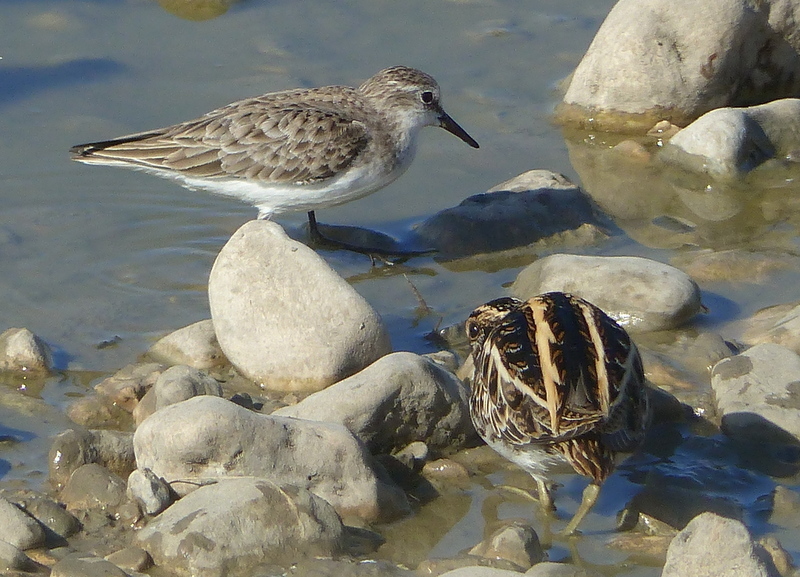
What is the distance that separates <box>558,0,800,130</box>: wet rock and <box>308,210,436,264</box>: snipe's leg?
2.75 metres

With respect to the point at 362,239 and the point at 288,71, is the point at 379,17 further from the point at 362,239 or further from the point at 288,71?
the point at 362,239

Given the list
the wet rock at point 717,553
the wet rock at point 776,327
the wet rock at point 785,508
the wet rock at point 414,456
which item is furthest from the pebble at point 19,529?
the wet rock at point 776,327

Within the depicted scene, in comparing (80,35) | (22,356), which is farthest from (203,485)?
(80,35)

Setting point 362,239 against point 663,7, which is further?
point 663,7

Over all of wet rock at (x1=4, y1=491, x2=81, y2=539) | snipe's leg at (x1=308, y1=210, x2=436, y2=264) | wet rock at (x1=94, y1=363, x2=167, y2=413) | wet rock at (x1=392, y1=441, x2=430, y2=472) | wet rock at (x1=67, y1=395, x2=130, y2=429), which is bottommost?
snipe's leg at (x1=308, y1=210, x2=436, y2=264)

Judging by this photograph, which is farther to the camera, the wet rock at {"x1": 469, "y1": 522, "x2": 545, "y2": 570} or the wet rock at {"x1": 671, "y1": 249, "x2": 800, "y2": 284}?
the wet rock at {"x1": 671, "y1": 249, "x2": 800, "y2": 284}

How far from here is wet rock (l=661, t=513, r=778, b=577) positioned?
4.41 m

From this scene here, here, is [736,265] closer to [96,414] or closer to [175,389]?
[175,389]

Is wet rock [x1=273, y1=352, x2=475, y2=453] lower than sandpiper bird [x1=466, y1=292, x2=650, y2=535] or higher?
lower

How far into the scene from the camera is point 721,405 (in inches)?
243

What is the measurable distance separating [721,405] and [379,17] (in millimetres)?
7194

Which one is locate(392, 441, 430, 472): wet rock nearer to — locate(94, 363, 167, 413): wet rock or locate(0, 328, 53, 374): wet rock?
locate(94, 363, 167, 413): wet rock

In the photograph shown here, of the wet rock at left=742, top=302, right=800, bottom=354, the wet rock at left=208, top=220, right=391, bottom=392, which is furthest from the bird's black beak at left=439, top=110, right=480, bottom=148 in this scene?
the wet rock at left=742, top=302, right=800, bottom=354

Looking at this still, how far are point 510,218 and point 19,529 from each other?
4.84 m
